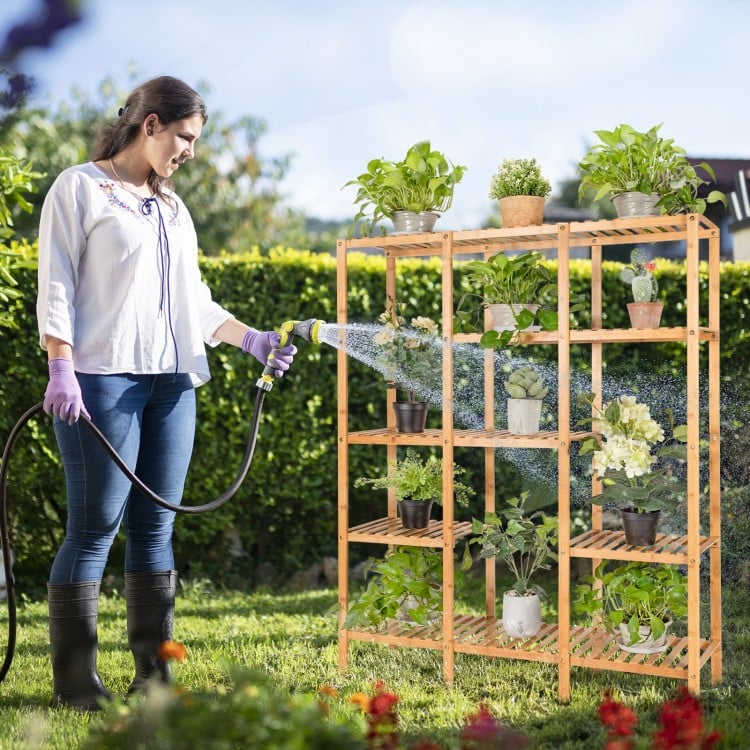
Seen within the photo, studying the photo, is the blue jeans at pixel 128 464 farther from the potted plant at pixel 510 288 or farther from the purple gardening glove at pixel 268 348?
the potted plant at pixel 510 288

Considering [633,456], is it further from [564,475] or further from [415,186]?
[415,186]

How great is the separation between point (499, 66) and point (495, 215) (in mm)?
4638

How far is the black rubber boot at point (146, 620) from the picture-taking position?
2.54 metres

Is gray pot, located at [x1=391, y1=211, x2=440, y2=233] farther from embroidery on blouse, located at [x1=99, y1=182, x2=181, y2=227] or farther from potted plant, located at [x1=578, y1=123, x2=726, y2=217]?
embroidery on blouse, located at [x1=99, y1=182, x2=181, y2=227]

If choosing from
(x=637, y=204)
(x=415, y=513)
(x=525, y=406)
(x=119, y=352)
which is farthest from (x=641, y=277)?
(x=119, y=352)

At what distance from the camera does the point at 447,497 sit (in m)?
2.86

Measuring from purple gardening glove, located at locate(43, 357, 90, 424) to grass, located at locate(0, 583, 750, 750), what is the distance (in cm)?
71

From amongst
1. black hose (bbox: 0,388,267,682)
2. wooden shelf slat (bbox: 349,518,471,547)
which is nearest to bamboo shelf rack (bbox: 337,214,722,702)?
wooden shelf slat (bbox: 349,518,471,547)

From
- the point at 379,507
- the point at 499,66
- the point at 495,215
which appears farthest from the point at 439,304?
the point at 495,215

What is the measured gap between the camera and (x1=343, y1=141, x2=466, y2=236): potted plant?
2867mm

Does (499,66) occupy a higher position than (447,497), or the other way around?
(499,66)

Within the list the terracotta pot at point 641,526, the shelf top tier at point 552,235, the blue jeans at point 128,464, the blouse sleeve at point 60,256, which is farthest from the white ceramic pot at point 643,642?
the blouse sleeve at point 60,256

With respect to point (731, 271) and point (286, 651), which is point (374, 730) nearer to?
point (286, 651)

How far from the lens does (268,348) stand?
2.71m
